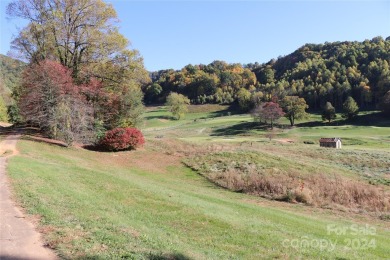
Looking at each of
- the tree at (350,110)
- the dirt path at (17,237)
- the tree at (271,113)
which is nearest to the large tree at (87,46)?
the dirt path at (17,237)

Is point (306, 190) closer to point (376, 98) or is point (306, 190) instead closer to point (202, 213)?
point (202, 213)

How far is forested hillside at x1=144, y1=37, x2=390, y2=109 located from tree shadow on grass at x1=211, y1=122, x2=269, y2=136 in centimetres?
3904

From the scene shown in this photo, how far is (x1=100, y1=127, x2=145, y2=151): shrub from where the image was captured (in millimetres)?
32062

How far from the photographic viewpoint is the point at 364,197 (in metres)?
20.4

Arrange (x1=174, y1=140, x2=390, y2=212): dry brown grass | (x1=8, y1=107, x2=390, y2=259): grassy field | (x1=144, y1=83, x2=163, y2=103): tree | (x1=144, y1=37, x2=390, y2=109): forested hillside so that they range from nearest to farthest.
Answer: (x1=8, y1=107, x2=390, y2=259): grassy field, (x1=174, y1=140, x2=390, y2=212): dry brown grass, (x1=144, y1=37, x2=390, y2=109): forested hillside, (x1=144, y1=83, x2=163, y2=103): tree

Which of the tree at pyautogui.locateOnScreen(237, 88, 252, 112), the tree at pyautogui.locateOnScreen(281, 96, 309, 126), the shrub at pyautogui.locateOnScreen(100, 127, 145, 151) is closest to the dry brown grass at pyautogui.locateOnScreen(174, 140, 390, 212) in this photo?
the shrub at pyautogui.locateOnScreen(100, 127, 145, 151)

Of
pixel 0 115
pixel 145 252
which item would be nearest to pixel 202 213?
pixel 145 252

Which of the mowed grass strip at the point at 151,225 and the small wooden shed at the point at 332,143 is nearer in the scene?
the mowed grass strip at the point at 151,225

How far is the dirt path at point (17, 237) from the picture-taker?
6.96 m

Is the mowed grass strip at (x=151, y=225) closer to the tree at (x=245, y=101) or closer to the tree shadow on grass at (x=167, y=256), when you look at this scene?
the tree shadow on grass at (x=167, y=256)

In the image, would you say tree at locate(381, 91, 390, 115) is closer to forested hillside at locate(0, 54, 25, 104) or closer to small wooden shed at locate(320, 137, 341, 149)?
small wooden shed at locate(320, 137, 341, 149)

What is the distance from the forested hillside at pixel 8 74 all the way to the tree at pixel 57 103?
341 inches

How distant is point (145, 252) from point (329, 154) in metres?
34.2

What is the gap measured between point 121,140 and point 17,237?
24.4 metres
